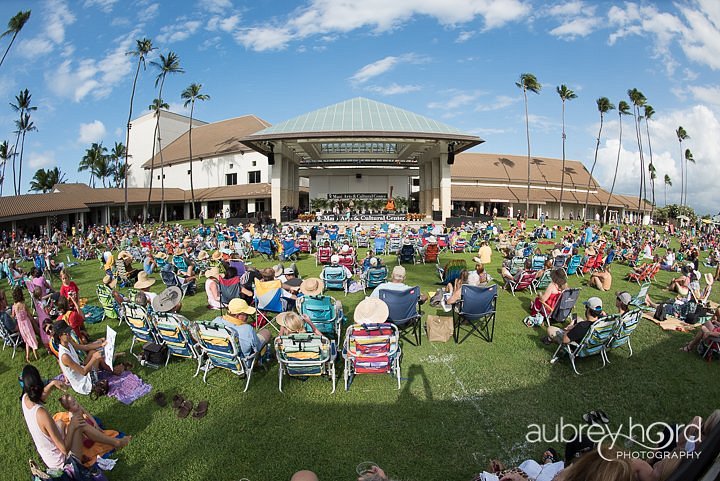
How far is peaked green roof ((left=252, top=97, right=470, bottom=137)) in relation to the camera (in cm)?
2814

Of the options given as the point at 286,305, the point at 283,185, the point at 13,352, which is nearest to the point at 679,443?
the point at 286,305

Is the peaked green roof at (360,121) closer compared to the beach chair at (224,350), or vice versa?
the beach chair at (224,350)

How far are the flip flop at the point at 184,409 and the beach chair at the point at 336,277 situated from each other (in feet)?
17.2

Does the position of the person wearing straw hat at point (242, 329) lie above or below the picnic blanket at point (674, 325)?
above

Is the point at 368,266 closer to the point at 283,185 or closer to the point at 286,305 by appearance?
the point at 286,305

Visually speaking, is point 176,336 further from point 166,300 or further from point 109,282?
point 109,282

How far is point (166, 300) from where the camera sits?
6781 millimetres

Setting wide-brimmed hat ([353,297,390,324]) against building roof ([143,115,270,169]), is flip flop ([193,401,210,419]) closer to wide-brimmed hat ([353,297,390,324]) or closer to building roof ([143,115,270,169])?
wide-brimmed hat ([353,297,390,324])

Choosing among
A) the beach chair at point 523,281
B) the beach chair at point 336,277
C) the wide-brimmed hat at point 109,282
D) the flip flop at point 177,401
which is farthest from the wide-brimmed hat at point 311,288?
the wide-brimmed hat at point 109,282

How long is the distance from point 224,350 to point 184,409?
2.54 feet

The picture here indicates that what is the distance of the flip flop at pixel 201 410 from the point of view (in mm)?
4512

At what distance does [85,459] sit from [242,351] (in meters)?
1.88

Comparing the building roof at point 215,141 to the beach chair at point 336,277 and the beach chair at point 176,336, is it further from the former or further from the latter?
the beach chair at point 176,336

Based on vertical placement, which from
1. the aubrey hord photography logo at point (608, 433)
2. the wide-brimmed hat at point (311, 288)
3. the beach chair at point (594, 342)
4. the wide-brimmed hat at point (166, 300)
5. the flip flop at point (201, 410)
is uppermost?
the wide-brimmed hat at point (311, 288)
